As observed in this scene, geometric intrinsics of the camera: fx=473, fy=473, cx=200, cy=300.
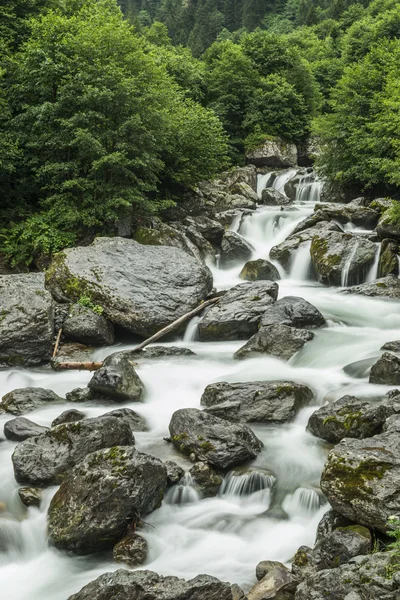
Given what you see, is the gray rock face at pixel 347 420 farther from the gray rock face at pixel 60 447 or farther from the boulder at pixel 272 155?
the boulder at pixel 272 155

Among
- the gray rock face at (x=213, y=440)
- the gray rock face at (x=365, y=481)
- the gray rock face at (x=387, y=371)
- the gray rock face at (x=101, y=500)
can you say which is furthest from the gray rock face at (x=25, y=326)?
the gray rock face at (x=365, y=481)

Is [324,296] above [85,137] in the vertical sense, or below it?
below

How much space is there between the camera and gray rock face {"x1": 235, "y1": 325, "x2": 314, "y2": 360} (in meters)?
10.9

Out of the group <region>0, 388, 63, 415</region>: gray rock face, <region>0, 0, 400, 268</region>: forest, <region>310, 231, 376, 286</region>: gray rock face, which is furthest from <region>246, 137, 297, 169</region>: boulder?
<region>0, 388, 63, 415</region>: gray rock face

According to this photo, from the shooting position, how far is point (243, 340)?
12.5m

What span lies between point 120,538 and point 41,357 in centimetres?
664

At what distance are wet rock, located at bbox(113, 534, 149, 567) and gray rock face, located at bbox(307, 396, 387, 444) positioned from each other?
3249 millimetres

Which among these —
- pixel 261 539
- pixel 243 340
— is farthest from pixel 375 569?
pixel 243 340

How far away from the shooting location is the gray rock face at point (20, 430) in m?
7.55

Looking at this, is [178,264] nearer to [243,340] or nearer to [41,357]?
[243,340]

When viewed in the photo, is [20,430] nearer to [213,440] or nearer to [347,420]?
[213,440]

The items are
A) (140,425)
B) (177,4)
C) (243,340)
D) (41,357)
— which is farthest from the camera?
(177,4)

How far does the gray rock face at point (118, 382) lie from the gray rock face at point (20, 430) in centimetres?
149

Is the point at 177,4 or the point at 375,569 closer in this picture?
the point at 375,569
